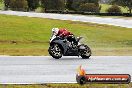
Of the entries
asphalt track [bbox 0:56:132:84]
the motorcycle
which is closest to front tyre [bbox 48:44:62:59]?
the motorcycle

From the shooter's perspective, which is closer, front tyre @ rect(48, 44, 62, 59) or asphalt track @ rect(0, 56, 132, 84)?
asphalt track @ rect(0, 56, 132, 84)

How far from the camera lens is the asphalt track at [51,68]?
13.5 m

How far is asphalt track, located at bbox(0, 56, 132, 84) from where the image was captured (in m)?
13.5

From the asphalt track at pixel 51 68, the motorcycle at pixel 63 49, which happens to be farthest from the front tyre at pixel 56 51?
the asphalt track at pixel 51 68

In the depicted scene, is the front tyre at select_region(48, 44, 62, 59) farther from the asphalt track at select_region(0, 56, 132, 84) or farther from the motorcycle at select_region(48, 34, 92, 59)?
the asphalt track at select_region(0, 56, 132, 84)

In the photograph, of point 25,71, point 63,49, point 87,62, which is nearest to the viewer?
point 25,71

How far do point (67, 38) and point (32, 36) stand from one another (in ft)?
60.4

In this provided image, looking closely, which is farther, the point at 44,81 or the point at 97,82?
the point at 44,81

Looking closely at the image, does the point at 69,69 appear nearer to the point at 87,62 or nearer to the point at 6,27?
the point at 87,62

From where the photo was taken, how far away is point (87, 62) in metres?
17.9

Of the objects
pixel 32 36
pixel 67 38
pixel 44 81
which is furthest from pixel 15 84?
pixel 32 36

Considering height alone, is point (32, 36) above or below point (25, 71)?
below

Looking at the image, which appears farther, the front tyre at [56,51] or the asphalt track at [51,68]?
the front tyre at [56,51]

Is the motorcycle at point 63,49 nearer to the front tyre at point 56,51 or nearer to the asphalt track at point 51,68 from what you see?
the front tyre at point 56,51
